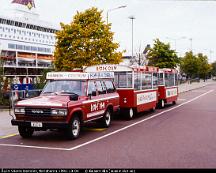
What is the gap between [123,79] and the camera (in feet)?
53.2

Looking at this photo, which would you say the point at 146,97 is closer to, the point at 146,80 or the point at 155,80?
the point at 146,80

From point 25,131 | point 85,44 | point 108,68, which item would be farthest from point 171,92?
point 25,131

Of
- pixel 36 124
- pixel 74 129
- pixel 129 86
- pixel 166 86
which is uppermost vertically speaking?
pixel 129 86

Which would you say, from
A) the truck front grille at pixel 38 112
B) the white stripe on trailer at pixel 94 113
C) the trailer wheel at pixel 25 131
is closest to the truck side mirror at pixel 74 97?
the truck front grille at pixel 38 112

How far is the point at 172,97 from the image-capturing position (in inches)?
946

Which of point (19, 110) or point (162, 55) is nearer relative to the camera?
point (19, 110)

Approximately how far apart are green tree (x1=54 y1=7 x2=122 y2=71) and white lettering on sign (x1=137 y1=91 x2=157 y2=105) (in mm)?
7118

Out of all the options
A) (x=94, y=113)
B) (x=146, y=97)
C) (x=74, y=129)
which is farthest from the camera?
(x=146, y=97)

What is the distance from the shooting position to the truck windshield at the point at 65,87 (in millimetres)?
11477

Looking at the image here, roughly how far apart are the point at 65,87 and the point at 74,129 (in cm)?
164

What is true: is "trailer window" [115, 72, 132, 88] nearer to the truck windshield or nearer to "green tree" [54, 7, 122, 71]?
the truck windshield

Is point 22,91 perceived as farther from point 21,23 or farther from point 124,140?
point 21,23

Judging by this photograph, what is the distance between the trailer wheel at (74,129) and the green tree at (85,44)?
14.6 metres

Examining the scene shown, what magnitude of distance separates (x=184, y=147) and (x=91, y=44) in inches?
669
